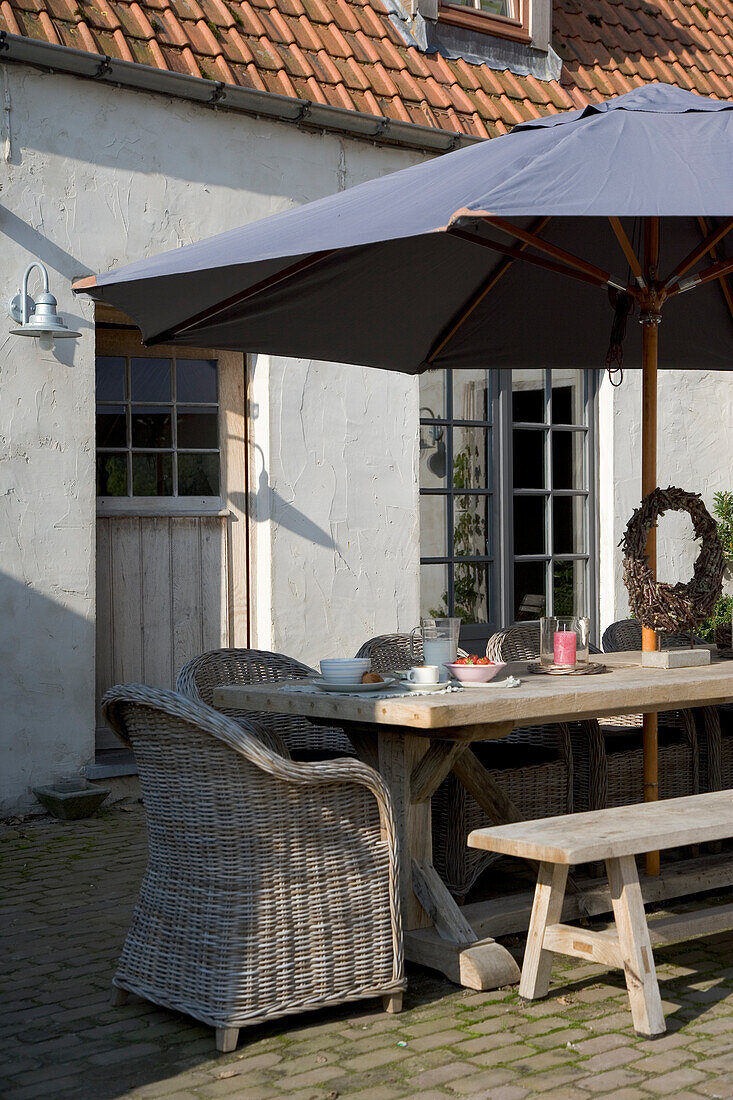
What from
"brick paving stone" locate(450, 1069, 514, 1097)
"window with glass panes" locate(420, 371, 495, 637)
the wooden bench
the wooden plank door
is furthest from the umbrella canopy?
"window with glass panes" locate(420, 371, 495, 637)

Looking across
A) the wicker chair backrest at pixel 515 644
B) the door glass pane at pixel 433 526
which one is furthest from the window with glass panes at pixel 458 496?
the wicker chair backrest at pixel 515 644

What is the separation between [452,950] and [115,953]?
1180mm

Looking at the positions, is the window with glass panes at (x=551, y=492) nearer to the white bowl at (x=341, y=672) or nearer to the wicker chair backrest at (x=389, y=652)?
the wicker chair backrest at (x=389, y=652)

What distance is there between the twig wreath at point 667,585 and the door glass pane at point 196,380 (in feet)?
11.4

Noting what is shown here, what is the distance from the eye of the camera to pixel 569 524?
30.0 ft

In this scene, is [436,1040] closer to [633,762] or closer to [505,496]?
[633,762]

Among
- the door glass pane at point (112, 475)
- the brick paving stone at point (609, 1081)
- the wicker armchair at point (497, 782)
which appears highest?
the door glass pane at point (112, 475)

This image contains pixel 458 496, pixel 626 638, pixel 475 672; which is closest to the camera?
pixel 475 672

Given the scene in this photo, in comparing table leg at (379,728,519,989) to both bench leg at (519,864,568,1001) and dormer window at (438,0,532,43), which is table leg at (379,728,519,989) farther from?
dormer window at (438,0,532,43)

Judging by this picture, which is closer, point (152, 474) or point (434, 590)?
point (152, 474)

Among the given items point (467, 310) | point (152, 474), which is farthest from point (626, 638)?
point (152, 474)

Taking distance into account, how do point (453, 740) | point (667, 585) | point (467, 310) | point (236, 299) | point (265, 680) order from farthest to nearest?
point (467, 310) < point (265, 680) < point (236, 299) < point (667, 585) < point (453, 740)

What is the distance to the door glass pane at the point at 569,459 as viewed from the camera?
909 cm

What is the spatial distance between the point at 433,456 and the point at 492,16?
9.88 ft
